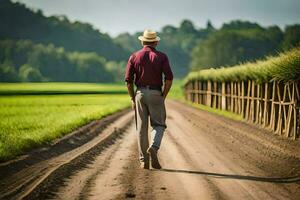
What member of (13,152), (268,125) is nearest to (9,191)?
(13,152)

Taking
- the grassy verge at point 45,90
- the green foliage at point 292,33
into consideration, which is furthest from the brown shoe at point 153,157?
the green foliage at point 292,33

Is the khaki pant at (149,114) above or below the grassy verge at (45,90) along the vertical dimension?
above

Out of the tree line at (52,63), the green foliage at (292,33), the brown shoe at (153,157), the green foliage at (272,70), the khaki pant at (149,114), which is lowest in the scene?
the brown shoe at (153,157)

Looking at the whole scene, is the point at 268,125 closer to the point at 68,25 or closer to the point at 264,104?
the point at 264,104

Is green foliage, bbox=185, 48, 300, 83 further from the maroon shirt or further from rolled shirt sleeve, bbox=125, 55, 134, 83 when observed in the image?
rolled shirt sleeve, bbox=125, 55, 134, 83

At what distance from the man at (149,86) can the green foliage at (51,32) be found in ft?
537

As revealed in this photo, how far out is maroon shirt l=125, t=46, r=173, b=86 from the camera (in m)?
9.86

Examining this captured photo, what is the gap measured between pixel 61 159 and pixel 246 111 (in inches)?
645

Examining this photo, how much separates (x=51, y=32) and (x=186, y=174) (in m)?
178

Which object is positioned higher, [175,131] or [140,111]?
[140,111]

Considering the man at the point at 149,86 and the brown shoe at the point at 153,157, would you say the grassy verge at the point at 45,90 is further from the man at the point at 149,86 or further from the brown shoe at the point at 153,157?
the brown shoe at the point at 153,157

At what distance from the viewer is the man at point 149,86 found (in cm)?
985

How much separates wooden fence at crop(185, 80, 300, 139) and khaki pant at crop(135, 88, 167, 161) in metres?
7.92

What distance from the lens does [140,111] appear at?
10.1m
